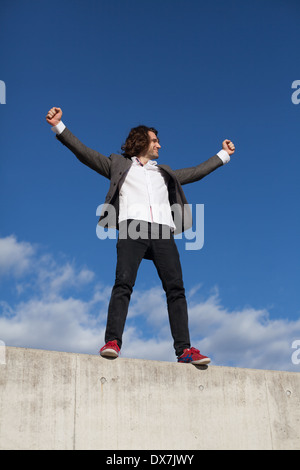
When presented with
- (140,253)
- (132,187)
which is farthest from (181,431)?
(132,187)

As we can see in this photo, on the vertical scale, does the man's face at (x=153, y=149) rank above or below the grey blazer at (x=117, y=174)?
above

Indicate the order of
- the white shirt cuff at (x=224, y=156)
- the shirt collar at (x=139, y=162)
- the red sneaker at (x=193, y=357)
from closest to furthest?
the red sneaker at (x=193, y=357) < the shirt collar at (x=139, y=162) < the white shirt cuff at (x=224, y=156)

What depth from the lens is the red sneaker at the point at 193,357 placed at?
175 inches

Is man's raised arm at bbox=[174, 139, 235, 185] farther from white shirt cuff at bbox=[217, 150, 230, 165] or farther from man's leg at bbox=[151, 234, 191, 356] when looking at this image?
man's leg at bbox=[151, 234, 191, 356]

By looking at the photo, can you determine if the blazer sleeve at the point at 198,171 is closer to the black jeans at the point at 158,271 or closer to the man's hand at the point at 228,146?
the man's hand at the point at 228,146

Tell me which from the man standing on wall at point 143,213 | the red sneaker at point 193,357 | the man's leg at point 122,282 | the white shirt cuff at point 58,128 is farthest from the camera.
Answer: the white shirt cuff at point 58,128

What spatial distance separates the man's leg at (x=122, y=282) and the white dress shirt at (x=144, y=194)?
12.6 inches

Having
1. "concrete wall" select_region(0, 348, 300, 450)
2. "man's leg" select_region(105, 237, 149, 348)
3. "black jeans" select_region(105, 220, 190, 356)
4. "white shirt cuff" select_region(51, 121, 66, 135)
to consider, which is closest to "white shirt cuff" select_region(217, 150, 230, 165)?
"black jeans" select_region(105, 220, 190, 356)

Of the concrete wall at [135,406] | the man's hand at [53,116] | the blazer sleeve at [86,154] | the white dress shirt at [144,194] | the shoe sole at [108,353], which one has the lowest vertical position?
the concrete wall at [135,406]

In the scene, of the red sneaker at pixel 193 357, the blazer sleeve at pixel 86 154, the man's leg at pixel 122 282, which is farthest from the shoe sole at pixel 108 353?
the blazer sleeve at pixel 86 154

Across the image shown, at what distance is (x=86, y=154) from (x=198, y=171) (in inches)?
52.3

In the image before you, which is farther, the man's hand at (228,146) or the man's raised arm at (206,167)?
the man's hand at (228,146)
